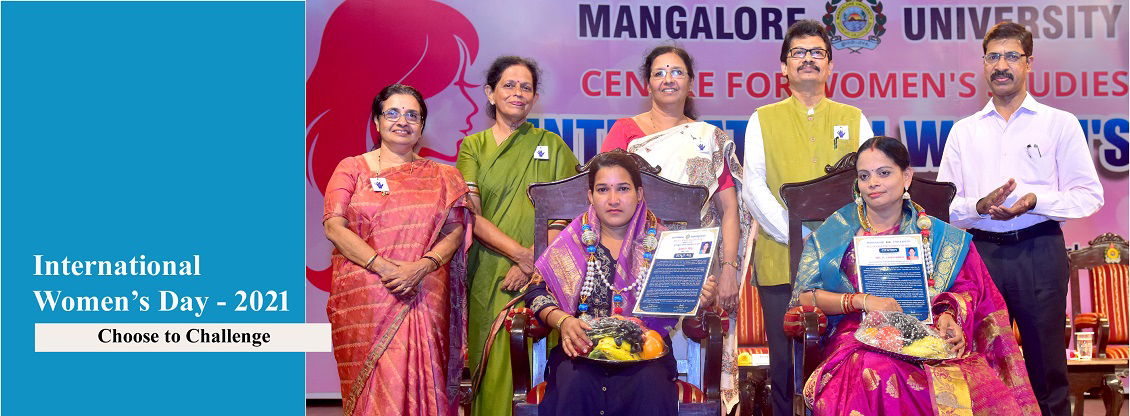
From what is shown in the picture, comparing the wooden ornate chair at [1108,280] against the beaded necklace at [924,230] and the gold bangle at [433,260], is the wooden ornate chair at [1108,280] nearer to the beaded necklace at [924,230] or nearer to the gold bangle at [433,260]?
the beaded necklace at [924,230]

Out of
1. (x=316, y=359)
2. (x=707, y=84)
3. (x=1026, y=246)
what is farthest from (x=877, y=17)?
(x=316, y=359)

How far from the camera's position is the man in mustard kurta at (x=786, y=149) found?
11.5ft

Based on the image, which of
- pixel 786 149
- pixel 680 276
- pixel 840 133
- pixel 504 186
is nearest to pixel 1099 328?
pixel 840 133

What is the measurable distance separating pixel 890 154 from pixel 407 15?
10.2ft

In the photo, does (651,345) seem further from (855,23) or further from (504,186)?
(855,23)

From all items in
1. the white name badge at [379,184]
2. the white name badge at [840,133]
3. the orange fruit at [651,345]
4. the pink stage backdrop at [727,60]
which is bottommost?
the orange fruit at [651,345]

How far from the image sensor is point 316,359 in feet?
17.7

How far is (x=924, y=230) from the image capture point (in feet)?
9.77

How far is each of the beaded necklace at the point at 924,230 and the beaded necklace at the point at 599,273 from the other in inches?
25.6

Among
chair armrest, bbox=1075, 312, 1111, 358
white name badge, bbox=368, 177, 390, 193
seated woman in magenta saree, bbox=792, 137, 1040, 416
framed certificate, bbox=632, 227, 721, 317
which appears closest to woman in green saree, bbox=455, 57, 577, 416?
white name badge, bbox=368, 177, 390, 193

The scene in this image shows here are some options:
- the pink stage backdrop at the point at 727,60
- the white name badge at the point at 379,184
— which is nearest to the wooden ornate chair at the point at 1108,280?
the pink stage backdrop at the point at 727,60

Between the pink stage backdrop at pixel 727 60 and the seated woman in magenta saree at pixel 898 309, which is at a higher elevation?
the pink stage backdrop at pixel 727 60

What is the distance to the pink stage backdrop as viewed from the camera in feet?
17.2

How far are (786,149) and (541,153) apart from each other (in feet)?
3.05
